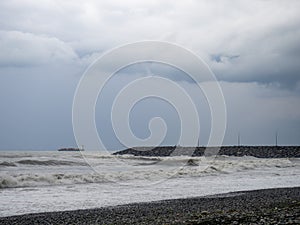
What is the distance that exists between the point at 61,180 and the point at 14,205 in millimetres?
10709

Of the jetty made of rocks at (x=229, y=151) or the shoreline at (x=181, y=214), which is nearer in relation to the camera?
the shoreline at (x=181, y=214)

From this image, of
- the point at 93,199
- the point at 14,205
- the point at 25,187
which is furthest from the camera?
the point at 25,187

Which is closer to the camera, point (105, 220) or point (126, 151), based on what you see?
point (105, 220)

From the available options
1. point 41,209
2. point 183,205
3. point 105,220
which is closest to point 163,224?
point 105,220

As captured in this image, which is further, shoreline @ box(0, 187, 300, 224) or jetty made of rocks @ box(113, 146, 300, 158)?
jetty made of rocks @ box(113, 146, 300, 158)

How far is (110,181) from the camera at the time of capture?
2686 cm

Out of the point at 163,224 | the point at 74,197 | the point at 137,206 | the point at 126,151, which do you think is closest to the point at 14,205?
the point at 74,197

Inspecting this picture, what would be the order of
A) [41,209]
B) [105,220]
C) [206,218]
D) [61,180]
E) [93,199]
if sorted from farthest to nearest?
[61,180] < [93,199] < [41,209] < [105,220] < [206,218]

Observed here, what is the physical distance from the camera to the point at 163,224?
33.8 ft

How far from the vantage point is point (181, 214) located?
12.4 meters

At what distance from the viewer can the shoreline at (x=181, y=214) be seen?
1007cm

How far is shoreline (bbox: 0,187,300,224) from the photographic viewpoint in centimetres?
1007

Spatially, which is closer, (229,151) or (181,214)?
(181,214)

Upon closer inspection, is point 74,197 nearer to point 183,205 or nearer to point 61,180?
point 183,205
